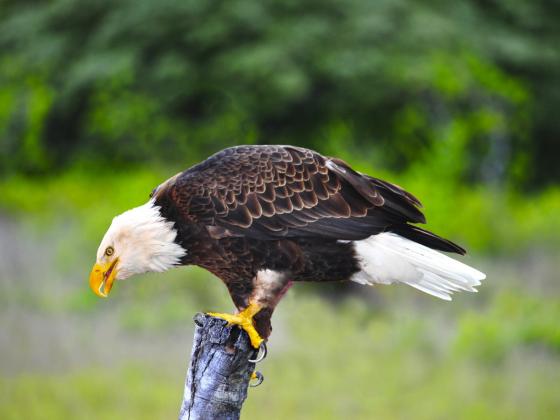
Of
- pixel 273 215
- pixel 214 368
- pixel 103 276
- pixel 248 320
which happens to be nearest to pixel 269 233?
pixel 273 215

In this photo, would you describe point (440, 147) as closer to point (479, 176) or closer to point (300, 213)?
point (479, 176)

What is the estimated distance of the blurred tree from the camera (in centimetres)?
1212

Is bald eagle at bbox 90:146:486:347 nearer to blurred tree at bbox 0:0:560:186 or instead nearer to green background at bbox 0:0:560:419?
green background at bbox 0:0:560:419

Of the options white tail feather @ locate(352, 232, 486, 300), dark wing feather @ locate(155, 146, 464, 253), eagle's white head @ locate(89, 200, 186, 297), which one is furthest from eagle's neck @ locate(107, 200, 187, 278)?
white tail feather @ locate(352, 232, 486, 300)

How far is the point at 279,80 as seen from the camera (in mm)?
11875

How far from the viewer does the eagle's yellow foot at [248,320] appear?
3.80 meters

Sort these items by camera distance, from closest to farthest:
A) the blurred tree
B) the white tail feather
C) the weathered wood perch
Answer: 1. the weathered wood perch
2. the white tail feather
3. the blurred tree

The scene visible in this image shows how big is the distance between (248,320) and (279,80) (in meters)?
8.35

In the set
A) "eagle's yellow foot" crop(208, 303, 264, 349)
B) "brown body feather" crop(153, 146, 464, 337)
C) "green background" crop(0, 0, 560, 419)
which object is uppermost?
"green background" crop(0, 0, 560, 419)

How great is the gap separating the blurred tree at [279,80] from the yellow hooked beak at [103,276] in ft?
26.3

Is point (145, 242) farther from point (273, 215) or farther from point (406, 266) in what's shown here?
point (406, 266)

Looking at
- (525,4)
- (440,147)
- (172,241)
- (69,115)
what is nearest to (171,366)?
(172,241)

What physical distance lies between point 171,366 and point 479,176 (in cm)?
818

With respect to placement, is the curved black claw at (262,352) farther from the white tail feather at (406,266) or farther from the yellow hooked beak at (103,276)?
the yellow hooked beak at (103,276)
